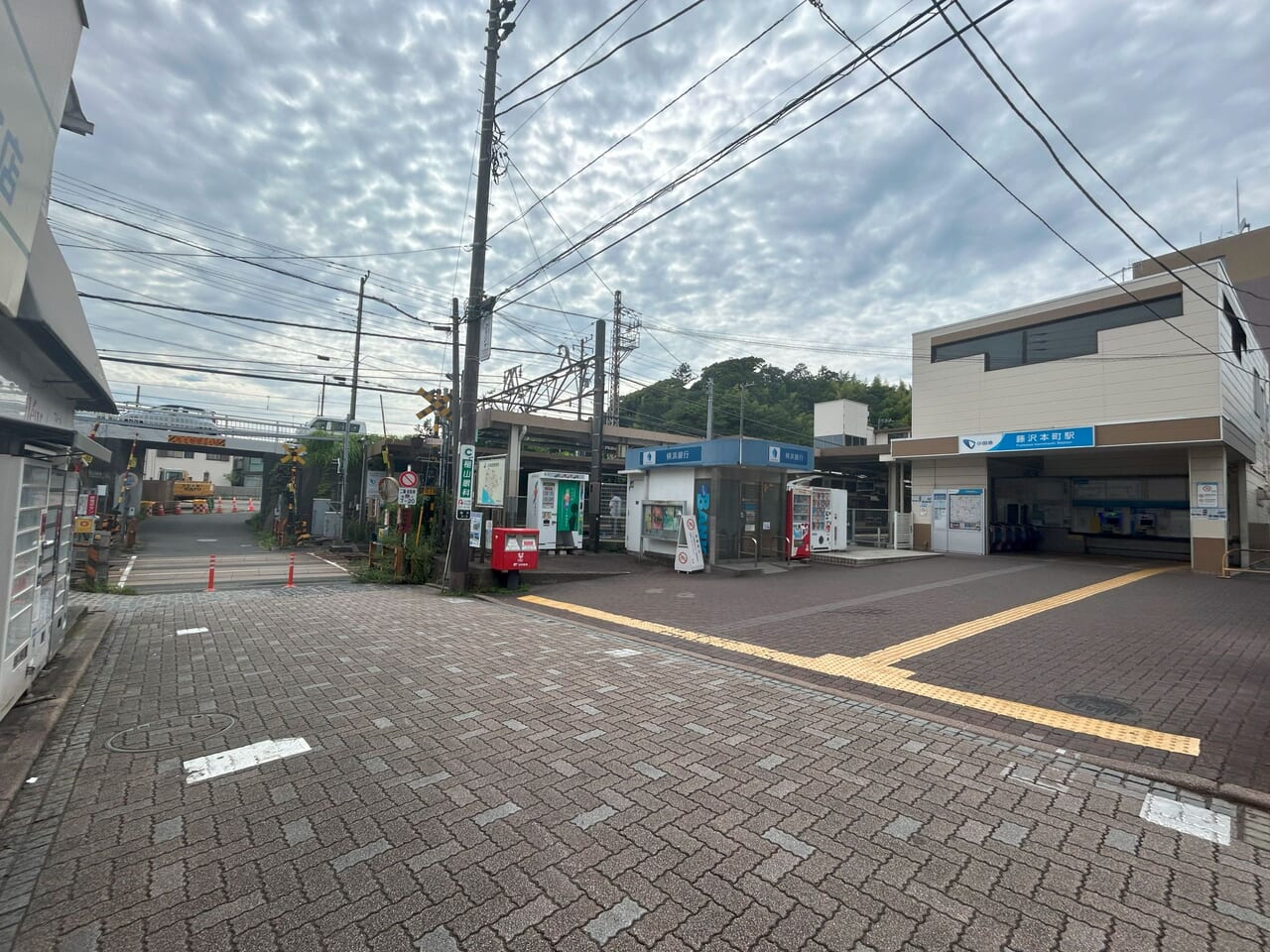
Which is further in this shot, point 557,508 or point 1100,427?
point 557,508

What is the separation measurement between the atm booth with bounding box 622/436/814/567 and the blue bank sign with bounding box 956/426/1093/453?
721 cm

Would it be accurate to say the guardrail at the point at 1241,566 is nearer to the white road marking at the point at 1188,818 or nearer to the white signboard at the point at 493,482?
the white road marking at the point at 1188,818

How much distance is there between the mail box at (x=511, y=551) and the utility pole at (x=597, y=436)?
5322 millimetres

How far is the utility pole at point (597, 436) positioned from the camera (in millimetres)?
17109

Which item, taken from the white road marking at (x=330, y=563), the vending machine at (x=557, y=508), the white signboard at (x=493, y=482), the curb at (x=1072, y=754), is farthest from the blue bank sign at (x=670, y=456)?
the curb at (x=1072, y=754)

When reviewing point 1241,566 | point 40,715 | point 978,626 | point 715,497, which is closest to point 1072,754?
point 978,626

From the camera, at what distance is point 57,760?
3.92m

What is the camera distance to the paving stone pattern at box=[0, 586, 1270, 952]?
7.86ft

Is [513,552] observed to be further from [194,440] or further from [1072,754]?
[194,440]

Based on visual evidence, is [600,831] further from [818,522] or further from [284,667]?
[818,522]

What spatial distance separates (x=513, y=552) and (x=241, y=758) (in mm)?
7868

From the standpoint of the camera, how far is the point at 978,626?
8.55 meters

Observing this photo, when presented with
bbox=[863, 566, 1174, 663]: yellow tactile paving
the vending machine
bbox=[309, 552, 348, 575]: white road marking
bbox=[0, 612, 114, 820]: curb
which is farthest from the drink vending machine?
bbox=[0, 612, 114, 820]: curb

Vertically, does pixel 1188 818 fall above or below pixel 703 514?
below
